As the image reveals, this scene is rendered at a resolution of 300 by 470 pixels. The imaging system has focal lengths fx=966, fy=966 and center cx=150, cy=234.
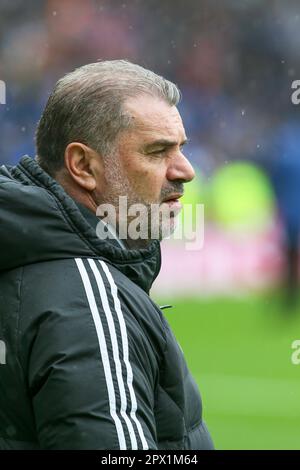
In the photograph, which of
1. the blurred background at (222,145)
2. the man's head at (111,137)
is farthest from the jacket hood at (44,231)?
the blurred background at (222,145)

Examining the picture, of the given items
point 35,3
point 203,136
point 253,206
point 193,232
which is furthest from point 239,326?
point 35,3

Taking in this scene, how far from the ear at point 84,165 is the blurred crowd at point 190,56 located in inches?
321

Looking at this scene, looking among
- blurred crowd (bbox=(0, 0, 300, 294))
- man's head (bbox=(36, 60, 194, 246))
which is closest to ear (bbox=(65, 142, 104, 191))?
man's head (bbox=(36, 60, 194, 246))

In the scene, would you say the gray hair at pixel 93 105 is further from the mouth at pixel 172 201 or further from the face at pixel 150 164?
the mouth at pixel 172 201

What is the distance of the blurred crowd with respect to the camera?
10.2 m

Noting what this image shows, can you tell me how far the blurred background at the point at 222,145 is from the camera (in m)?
7.30

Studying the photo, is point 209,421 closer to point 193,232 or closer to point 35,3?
point 193,232

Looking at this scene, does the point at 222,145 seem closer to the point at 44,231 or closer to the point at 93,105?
the point at 93,105

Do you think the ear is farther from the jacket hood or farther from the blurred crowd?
the blurred crowd

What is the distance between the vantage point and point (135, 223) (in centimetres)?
171

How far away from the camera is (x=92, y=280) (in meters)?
1.48

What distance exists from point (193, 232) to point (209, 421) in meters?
2.68

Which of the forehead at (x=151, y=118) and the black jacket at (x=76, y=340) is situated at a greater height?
the forehead at (x=151, y=118)
